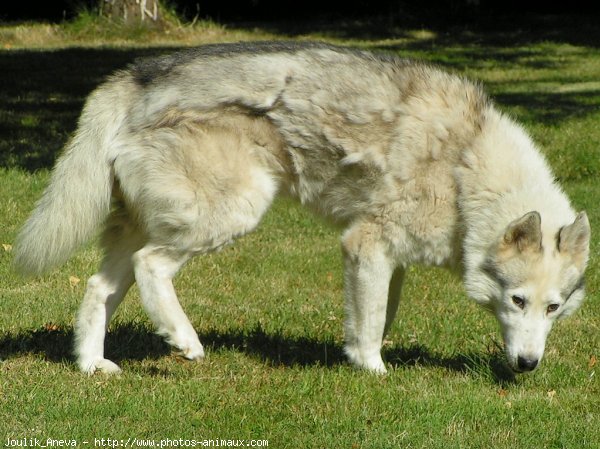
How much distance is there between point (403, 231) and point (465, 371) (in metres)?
0.95

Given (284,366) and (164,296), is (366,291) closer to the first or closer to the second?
(284,366)

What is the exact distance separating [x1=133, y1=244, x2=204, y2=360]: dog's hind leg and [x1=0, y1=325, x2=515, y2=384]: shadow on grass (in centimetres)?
69

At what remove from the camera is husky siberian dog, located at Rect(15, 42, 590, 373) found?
17.7 ft

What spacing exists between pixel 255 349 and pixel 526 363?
5.60ft

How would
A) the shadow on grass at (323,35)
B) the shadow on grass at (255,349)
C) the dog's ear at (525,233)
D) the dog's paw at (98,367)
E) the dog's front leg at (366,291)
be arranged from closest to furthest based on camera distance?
the dog's ear at (525,233)
the dog's paw at (98,367)
the dog's front leg at (366,291)
the shadow on grass at (255,349)
the shadow on grass at (323,35)

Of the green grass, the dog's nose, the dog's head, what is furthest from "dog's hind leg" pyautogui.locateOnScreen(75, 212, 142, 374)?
Answer: the dog's nose

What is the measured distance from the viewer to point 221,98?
5.48m

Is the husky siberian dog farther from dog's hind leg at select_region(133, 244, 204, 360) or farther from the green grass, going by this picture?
the green grass

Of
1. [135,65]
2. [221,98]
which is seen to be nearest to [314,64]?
[221,98]

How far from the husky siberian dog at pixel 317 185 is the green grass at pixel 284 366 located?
307 millimetres

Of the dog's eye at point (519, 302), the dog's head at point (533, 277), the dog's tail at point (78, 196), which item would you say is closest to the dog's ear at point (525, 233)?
the dog's head at point (533, 277)

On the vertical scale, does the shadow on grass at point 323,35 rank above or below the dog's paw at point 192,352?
below

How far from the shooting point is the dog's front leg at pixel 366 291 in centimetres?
571

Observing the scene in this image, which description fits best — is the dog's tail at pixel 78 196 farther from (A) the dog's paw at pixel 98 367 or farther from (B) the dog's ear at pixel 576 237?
(B) the dog's ear at pixel 576 237
